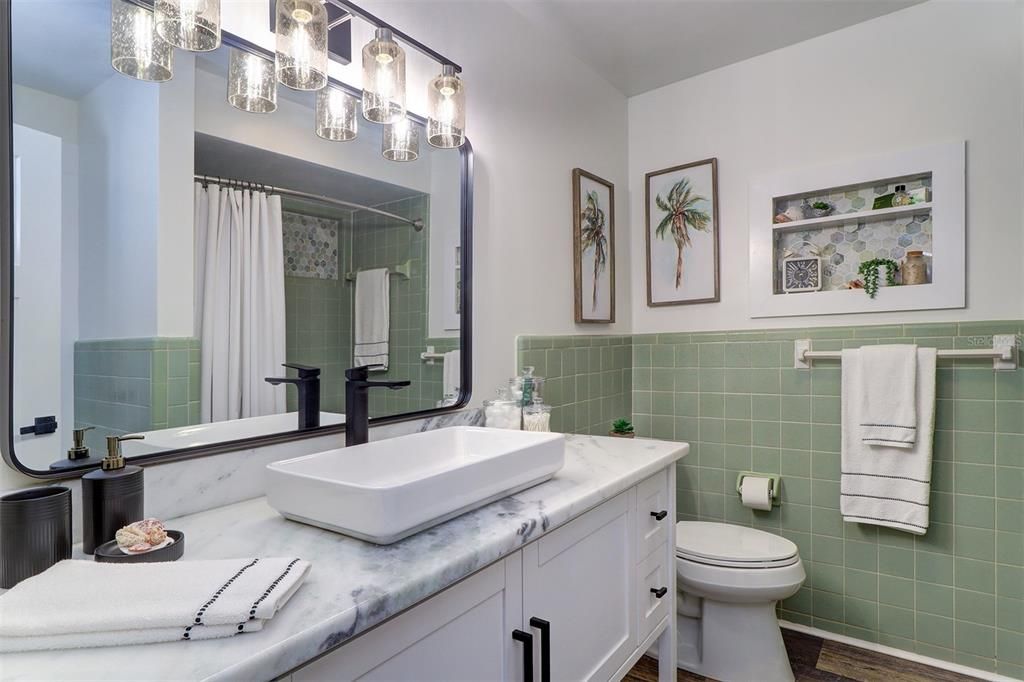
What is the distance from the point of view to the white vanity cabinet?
0.79m

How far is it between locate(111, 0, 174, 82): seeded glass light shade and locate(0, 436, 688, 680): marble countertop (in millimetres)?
825

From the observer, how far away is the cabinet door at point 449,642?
721 mm

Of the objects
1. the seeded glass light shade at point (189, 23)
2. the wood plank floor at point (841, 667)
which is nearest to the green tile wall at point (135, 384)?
the seeded glass light shade at point (189, 23)

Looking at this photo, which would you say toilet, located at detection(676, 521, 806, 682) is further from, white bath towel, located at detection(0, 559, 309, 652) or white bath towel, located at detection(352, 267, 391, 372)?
white bath towel, located at detection(0, 559, 309, 652)

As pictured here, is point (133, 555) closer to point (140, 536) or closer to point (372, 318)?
point (140, 536)

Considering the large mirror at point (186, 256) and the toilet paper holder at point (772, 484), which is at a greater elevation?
the large mirror at point (186, 256)

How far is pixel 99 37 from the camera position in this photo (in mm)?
989

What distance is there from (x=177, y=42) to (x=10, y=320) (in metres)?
0.56

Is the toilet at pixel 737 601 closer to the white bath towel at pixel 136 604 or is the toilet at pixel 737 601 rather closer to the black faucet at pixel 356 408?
the black faucet at pixel 356 408

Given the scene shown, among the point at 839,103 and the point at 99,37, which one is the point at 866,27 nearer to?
the point at 839,103

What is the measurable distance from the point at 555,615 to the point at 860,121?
87.6 inches

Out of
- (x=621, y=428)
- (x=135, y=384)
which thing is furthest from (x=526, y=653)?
(x=621, y=428)

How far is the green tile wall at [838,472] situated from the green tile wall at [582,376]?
0.06ft

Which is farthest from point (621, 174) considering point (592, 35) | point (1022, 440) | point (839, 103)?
point (1022, 440)
